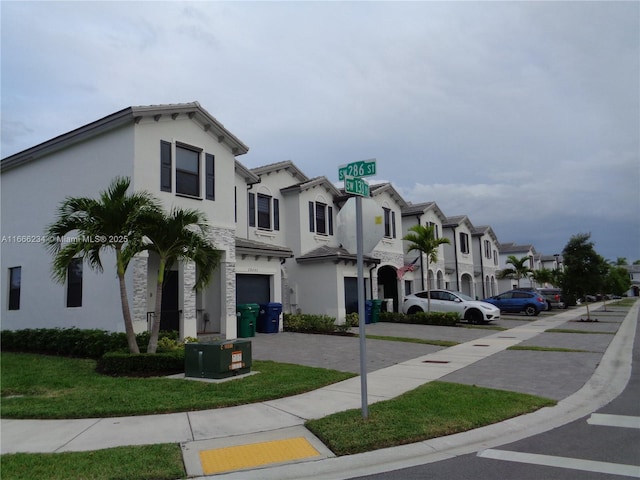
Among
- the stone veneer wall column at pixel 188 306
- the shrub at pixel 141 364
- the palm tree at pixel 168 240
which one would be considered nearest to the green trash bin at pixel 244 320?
the stone veneer wall column at pixel 188 306

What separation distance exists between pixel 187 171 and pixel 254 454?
11.5 meters

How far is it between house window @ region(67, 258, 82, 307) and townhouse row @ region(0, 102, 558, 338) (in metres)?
0.05

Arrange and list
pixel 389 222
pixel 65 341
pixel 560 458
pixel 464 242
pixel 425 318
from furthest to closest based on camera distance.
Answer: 1. pixel 464 242
2. pixel 389 222
3. pixel 425 318
4. pixel 65 341
5. pixel 560 458

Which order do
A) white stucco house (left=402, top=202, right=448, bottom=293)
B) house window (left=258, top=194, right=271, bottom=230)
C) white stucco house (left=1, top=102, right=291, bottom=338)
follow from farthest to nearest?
white stucco house (left=402, top=202, right=448, bottom=293)
house window (left=258, top=194, right=271, bottom=230)
white stucco house (left=1, top=102, right=291, bottom=338)

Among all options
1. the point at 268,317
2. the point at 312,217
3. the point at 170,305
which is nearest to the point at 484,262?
the point at 312,217

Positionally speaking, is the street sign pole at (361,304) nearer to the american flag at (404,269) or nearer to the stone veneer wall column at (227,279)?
the stone veneer wall column at (227,279)

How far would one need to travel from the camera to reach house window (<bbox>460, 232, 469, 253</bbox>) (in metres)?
38.4

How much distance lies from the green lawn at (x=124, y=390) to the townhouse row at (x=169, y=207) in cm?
341

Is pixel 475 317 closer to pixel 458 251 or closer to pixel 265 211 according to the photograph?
pixel 265 211

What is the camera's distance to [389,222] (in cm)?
2883

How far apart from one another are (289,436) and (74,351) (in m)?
8.88

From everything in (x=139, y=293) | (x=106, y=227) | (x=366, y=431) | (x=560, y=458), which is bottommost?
(x=560, y=458)

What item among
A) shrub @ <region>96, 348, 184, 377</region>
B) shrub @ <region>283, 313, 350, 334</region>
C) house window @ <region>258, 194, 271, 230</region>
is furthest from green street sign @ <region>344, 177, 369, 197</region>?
house window @ <region>258, 194, 271, 230</region>

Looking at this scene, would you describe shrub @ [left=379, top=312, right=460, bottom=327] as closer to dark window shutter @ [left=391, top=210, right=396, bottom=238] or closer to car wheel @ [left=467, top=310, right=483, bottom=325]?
car wheel @ [left=467, top=310, right=483, bottom=325]
